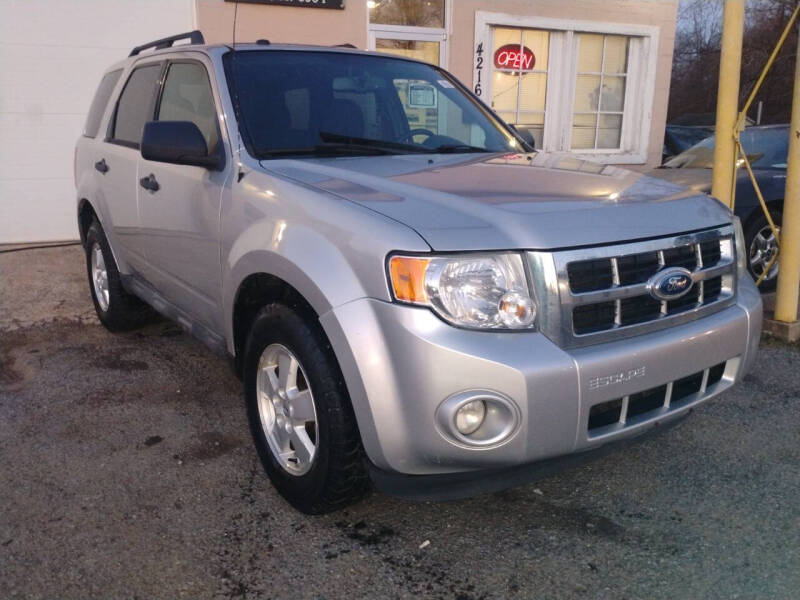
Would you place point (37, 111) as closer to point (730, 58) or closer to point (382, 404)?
point (730, 58)

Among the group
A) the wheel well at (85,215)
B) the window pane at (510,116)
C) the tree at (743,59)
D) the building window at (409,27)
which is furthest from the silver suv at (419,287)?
the tree at (743,59)

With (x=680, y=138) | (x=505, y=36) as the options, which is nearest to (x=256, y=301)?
(x=505, y=36)

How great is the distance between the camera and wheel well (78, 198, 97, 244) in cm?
532

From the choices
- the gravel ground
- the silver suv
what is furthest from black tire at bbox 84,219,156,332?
the silver suv

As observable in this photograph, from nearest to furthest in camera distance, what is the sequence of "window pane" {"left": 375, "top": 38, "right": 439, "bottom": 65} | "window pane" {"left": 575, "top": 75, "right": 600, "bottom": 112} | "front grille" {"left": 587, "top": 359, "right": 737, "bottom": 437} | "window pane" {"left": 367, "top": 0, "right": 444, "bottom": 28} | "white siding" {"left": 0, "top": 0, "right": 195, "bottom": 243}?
"front grille" {"left": 587, "top": 359, "right": 737, "bottom": 437}
"white siding" {"left": 0, "top": 0, "right": 195, "bottom": 243}
"window pane" {"left": 367, "top": 0, "right": 444, "bottom": 28}
"window pane" {"left": 375, "top": 38, "right": 439, "bottom": 65}
"window pane" {"left": 575, "top": 75, "right": 600, "bottom": 112}

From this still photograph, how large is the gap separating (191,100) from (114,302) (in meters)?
1.81

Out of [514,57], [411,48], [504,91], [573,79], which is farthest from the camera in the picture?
[573,79]

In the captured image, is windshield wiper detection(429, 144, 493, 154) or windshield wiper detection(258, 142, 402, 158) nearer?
windshield wiper detection(258, 142, 402, 158)

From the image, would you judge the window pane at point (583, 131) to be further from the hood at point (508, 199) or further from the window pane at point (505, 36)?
the hood at point (508, 199)

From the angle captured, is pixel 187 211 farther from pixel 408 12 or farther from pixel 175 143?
pixel 408 12

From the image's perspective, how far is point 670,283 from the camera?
8.51ft

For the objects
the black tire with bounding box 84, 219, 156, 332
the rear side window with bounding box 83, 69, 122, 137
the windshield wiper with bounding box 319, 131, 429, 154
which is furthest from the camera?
the rear side window with bounding box 83, 69, 122, 137

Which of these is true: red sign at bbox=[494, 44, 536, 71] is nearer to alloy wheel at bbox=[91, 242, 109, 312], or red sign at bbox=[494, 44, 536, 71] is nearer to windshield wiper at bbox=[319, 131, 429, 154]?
alloy wheel at bbox=[91, 242, 109, 312]

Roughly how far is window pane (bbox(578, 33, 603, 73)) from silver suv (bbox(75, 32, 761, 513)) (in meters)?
7.27
